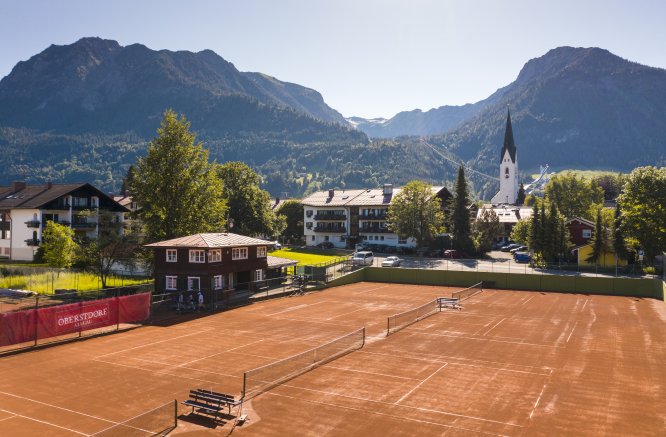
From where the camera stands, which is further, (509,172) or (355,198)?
(509,172)

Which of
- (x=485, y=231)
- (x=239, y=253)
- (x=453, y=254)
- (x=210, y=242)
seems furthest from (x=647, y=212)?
(x=210, y=242)

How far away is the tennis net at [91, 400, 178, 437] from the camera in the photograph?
62.4 feet

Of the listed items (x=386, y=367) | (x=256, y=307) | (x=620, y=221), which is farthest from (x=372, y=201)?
(x=386, y=367)

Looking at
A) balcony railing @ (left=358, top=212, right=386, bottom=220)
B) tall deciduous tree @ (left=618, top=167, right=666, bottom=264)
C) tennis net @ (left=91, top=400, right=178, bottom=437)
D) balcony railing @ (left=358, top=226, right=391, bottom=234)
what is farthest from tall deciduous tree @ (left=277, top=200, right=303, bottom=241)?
tennis net @ (left=91, top=400, right=178, bottom=437)

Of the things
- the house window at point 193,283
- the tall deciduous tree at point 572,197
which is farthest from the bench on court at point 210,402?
the tall deciduous tree at point 572,197

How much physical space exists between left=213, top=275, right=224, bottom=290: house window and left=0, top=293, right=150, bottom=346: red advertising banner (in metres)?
9.86

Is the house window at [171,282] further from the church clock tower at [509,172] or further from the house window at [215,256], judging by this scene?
the church clock tower at [509,172]

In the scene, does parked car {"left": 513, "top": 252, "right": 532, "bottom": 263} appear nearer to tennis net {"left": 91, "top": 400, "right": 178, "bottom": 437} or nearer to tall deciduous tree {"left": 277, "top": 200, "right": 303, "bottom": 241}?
tall deciduous tree {"left": 277, "top": 200, "right": 303, "bottom": 241}

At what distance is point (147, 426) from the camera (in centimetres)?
1984

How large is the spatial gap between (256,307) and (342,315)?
28.5 feet

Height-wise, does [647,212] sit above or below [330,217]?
above

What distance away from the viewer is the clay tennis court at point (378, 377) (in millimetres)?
20625

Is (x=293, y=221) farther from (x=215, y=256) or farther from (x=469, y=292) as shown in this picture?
(x=215, y=256)

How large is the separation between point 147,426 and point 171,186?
43158mm
